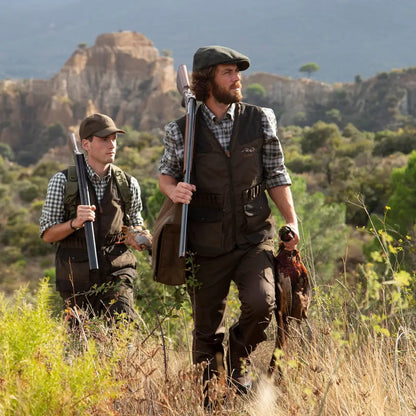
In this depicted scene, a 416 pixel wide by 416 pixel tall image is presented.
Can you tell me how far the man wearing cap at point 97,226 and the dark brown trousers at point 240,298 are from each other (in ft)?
Result: 1.92

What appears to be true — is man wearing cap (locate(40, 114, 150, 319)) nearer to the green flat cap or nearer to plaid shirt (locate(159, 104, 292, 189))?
plaid shirt (locate(159, 104, 292, 189))

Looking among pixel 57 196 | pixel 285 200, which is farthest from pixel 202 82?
pixel 57 196

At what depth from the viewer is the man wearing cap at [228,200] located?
3.17 metres

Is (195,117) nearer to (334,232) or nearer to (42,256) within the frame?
(334,232)

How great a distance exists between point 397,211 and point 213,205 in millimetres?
16360

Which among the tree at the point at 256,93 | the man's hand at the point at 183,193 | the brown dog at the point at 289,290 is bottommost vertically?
the tree at the point at 256,93

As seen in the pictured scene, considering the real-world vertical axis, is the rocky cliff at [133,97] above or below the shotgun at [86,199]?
below

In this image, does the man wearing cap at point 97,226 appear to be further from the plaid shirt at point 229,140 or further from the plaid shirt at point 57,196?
the plaid shirt at point 229,140

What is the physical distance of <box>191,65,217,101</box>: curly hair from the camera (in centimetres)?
335

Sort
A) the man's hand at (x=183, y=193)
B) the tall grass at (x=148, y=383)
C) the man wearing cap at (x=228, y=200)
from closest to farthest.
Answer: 1. the tall grass at (x=148, y=383)
2. the man's hand at (x=183, y=193)
3. the man wearing cap at (x=228, y=200)

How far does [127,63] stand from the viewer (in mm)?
108625

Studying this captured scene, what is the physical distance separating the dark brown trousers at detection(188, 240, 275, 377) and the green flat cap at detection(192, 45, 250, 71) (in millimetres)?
1015

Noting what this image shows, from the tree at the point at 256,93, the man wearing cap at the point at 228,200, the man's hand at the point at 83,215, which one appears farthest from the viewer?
the tree at the point at 256,93

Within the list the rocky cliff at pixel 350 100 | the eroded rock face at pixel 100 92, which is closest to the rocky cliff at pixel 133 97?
the eroded rock face at pixel 100 92
